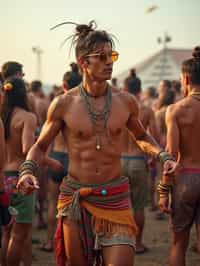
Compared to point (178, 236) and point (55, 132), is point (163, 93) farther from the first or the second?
point (55, 132)

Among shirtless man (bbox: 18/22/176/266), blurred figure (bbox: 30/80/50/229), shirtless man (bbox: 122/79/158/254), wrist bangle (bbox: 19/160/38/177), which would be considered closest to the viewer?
wrist bangle (bbox: 19/160/38/177)

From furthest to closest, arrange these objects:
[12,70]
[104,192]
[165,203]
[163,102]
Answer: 1. [163,102]
2. [12,70]
3. [165,203]
4. [104,192]

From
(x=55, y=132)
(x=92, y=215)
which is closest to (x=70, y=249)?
(x=92, y=215)

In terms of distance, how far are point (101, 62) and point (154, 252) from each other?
359 cm

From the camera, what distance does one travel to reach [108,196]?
163 inches

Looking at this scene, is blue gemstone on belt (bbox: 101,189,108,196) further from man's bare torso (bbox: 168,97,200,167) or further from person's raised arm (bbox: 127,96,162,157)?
man's bare torso (bbox: 168,97,200,167)

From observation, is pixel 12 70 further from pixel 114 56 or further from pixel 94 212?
pixel 94 212

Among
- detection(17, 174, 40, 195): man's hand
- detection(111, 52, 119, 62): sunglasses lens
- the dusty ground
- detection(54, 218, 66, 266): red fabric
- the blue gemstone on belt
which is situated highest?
detection(111, 52, 119, 62): sunglasses lens

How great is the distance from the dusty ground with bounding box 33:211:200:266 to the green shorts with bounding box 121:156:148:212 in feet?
2.07

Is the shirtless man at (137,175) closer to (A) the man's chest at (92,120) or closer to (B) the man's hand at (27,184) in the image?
(A) the man's chest at (92,120)

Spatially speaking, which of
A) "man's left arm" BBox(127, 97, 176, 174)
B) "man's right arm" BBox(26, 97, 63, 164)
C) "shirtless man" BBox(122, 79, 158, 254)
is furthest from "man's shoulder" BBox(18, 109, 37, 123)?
"shirtless man" BBox(122, 79, 158, 254)

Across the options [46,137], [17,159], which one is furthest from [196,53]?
[17,159]

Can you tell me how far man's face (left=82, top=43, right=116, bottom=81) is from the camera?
4.20 metres

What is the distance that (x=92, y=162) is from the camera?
13.6ft
